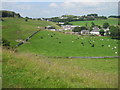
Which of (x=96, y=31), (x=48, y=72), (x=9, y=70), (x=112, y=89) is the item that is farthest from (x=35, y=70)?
(x=96, y=31)

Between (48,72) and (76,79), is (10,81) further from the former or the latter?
(76,79)

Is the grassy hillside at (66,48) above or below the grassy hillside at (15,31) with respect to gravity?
below

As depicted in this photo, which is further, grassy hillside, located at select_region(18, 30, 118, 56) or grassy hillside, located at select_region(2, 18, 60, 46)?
grassy hillside, located at select_region(2, 18, 60, 46)

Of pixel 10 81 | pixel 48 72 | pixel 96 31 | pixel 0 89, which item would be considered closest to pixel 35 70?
pixel 48 72

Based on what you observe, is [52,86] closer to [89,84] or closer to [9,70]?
[89,84]

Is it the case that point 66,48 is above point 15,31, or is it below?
below

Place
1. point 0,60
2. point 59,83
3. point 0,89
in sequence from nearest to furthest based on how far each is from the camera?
point 0,89
point 59,83
point 0,60

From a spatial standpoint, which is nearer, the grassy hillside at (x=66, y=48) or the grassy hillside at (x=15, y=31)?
the grassy hillside at (x=66, y=48)

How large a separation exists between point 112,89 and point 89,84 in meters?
1.35

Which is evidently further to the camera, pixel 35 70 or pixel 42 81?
pixel 35 70

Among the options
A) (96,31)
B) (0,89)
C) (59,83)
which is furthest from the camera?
(96,31)

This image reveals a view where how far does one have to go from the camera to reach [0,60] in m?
14.6

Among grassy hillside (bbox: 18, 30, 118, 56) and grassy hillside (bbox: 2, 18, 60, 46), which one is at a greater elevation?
grassy hillside (bbox: 2, 18, 60, 46)

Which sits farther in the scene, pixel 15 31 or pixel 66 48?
pixel 15 31
